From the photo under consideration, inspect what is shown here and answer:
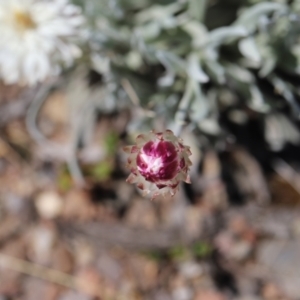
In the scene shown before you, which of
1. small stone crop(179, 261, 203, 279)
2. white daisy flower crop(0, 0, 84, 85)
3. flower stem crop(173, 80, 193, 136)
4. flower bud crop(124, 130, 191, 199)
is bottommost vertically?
small stone crop(179, 261, 203, 279)

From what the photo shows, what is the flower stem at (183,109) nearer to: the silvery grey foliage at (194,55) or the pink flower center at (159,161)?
the silvery grey foliage at (194,55)

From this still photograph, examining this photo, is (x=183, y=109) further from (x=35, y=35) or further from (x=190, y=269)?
(x=190, y=269)

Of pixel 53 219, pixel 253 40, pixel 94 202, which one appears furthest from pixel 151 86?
pixel 53 219

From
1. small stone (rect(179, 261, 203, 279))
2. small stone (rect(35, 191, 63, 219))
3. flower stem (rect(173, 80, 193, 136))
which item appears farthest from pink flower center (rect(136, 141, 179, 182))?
small stone (rect(35, 191, 63, 219))

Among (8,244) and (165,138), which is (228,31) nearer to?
(165,138)

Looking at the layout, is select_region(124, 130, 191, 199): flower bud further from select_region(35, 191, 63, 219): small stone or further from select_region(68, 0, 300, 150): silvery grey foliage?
select_region(35, 191, 63, 219): small stone

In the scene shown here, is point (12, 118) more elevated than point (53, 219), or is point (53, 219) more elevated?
point (12, 118)
